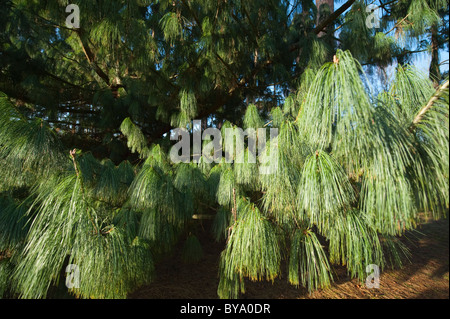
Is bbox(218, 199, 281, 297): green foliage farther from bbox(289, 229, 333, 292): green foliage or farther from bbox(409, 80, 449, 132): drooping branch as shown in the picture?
bbox(409, 80, 449, 132): drooping branch

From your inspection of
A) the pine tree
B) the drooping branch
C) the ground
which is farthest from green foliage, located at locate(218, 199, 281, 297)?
the ground

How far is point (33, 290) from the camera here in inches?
22.6

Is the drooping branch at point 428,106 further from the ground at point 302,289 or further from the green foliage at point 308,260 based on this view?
the ground at point 302,289

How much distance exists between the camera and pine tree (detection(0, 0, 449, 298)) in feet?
1.79

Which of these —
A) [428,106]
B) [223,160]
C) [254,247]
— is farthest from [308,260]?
[223,160]

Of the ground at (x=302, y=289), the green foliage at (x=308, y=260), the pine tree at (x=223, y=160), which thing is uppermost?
the pine tree at (x=223, y=160)

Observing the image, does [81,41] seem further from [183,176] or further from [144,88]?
[183,176]

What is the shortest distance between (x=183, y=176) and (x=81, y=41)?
128 cm

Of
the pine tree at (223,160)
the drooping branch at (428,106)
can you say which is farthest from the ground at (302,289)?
the drooping branch at (428,106)

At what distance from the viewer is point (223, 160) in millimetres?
1304

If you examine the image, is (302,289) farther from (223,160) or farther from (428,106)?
(428,106)

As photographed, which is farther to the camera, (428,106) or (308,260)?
(308,260)

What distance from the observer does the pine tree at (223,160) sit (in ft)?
1.79

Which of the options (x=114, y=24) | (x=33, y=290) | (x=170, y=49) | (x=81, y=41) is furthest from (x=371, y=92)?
(x=81, y=41)
